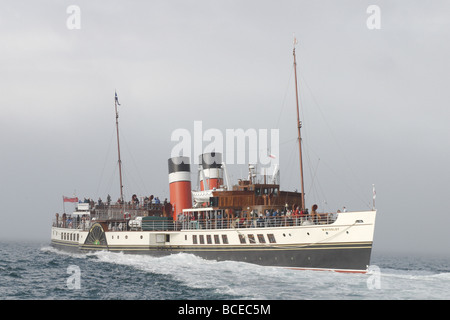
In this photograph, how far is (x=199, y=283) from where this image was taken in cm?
2759

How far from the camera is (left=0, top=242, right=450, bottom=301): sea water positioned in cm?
2427

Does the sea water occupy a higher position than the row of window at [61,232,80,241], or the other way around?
the row of window at [61,232,80,241]

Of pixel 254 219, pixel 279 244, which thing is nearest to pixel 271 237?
pixel 279 244

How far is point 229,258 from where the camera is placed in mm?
36062

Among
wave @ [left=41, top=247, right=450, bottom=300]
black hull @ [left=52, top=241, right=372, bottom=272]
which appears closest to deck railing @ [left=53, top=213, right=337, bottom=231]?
black hull @ [left=52, top=241, right=372, bottom=272]

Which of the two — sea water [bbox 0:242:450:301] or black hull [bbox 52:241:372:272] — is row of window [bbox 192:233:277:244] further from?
sea water [bbox 0:242:450:301]

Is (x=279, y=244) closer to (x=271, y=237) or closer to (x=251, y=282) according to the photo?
(x=271, y=237)

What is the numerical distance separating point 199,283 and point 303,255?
827 centimetres

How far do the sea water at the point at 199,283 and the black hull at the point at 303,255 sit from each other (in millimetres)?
656

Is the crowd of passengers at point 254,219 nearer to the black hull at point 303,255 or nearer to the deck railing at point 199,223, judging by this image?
the deck railing at point 199,223

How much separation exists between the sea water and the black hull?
656mm
